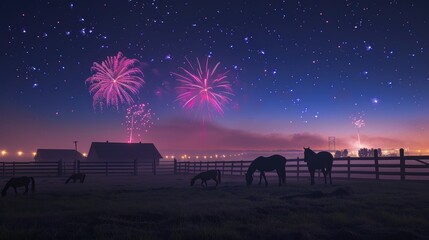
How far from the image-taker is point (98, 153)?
55.6 m

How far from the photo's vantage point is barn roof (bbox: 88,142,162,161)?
56.1 meters

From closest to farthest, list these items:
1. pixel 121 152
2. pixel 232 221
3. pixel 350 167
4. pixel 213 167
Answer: pixel 232 221, pixel 213 167, pixel 350 167, pixel 121 152

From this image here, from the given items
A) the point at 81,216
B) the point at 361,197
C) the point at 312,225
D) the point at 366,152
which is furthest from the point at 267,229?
the point at 366,152

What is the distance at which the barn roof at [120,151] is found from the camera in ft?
184

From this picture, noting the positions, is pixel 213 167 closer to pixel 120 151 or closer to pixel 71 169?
pixel 71 169

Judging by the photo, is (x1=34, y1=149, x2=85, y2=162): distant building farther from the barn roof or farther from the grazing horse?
the grazing horse

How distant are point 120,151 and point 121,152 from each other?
28cm

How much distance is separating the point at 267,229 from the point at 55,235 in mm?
4028

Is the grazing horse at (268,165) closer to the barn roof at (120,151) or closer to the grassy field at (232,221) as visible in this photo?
the grassy field at (232,221)

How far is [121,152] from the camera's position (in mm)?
57562

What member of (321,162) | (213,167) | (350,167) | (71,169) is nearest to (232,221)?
(321,162)

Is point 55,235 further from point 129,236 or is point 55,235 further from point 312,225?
point 312,225

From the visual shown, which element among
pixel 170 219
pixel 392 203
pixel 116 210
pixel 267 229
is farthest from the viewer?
pixel 392 203

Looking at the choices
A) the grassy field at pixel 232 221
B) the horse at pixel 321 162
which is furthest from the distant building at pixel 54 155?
the grassy field at pixel 232 221
